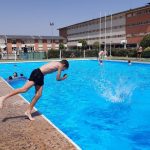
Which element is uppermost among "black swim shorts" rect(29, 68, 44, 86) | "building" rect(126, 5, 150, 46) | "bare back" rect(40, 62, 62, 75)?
"building" rect(126, 5, 150, 46)

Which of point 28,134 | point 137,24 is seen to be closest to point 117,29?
point 137,24

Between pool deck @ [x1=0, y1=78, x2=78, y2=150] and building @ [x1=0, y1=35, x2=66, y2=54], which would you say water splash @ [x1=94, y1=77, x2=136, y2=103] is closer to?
pool deck @ [x1=0, y1=78, x2=78, y2=150]

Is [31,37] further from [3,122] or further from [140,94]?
[3,122]

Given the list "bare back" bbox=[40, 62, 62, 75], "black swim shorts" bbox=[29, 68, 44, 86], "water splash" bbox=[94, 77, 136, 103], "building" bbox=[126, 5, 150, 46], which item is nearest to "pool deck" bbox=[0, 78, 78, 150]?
"black swim shorts" bbox=[29, 68, 44, 86]

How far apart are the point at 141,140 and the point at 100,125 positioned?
165cm

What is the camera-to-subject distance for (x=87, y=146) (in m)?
6.92

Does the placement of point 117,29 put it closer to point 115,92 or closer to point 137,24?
point 137,24

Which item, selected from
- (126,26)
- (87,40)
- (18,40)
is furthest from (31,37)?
(126,26)

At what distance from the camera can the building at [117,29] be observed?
6242 centimetres

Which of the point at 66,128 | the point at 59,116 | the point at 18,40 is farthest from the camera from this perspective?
the point at 18,40

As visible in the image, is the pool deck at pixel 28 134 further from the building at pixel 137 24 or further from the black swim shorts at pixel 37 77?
the building at pixel 137 24

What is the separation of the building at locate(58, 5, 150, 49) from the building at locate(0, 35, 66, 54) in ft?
26.8

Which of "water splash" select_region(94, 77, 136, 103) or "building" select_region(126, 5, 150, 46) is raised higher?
"building" select_region(126, 5, 150, 46)

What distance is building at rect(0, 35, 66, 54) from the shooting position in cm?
8672
